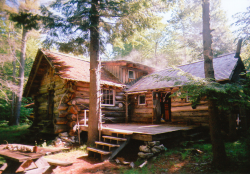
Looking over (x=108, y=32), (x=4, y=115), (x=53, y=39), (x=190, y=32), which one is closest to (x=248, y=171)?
(x=108, y=32)

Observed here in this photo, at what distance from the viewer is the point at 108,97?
12.9 meters

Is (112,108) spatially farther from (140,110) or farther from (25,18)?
(25,18)

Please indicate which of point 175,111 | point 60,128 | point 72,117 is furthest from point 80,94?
point 175,111

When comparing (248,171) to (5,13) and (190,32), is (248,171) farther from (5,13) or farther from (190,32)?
(190,32)

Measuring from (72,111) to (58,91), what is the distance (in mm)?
2407

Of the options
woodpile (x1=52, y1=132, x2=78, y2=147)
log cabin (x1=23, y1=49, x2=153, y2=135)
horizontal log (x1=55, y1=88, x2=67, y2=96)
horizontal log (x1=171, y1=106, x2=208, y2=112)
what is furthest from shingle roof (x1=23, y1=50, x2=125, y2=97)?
horizontal log (x1=171, y1=106, x2=208, y2=112)

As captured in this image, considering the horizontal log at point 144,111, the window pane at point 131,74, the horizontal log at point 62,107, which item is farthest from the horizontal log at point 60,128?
the window pane at point 131,74

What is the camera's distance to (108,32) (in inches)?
373

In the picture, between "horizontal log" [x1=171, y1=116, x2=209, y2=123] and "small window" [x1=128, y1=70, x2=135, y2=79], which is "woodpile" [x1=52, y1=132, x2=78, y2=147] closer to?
"horizontal log" [x1=171, y1=116, x2=209, y2=123]

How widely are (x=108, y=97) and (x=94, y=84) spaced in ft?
15.2

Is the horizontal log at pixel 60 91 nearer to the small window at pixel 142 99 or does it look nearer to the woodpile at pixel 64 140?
the woodpile at pixel 64 140

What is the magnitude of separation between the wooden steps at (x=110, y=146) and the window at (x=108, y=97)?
5135mm

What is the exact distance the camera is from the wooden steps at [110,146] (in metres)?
6.61

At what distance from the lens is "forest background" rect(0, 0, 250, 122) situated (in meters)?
8.66
